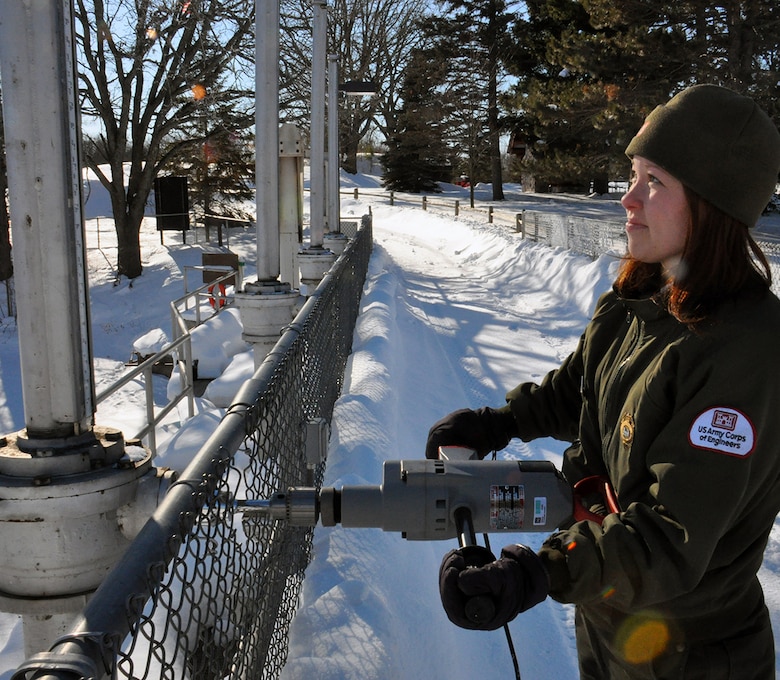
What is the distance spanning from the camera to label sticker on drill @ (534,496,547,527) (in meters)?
1.86

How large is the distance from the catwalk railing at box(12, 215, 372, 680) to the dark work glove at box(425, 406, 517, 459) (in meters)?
0.58

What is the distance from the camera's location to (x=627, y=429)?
1.79 meters

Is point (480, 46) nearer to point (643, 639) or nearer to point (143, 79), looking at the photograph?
point (143, 79)

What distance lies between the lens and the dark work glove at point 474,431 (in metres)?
2.27

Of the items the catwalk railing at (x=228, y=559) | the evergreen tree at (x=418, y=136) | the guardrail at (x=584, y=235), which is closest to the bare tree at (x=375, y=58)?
the evergreen tree at (x=418, y=136)

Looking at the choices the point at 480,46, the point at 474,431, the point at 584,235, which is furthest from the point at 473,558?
the point at 480,46

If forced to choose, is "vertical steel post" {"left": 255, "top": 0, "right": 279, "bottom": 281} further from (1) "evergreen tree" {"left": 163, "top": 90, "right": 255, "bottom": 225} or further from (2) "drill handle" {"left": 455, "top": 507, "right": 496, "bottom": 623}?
(1) "evergreen tree" {"left": 163, "top": 90, "right": 255, "bottom": 225}

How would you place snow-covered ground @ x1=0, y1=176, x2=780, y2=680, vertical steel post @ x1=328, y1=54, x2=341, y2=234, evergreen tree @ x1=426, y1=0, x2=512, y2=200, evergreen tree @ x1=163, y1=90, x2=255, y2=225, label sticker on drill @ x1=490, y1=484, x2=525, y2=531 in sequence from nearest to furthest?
label sticker on drill @ x1=490, y1=484, x2=525, y2=531 < snow-covered ground @ x1=0, y1=176, x2=780, y2=680 < vertical steel post @ x1=328, y1=54, x2=341, y2=234 < evergreen tree @ x1=163, y1=90, x2=255, y2=225 < evergreen tree @ x1=426, y1=0, x2=512, y2=200

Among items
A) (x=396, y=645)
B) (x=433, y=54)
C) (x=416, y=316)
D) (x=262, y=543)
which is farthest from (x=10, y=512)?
(x=433, y=54)

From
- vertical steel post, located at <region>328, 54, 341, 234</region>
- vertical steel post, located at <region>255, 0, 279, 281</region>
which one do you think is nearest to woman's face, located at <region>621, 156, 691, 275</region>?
vertical steel post, located at <region>255, 0, 279, 281</region>

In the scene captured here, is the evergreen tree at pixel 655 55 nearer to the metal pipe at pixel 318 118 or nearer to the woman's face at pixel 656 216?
the metal pipe at pixel 318 118

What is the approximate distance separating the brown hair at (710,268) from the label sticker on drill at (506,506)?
56 centimetres

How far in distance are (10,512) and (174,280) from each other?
2204 cm

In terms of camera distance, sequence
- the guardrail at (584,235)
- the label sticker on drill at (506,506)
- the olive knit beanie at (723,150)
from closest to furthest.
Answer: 1. the olive knit beanie at (723,150)
2. the label sticker on drill at (506,506)
3. the guardrail at (584,235)
